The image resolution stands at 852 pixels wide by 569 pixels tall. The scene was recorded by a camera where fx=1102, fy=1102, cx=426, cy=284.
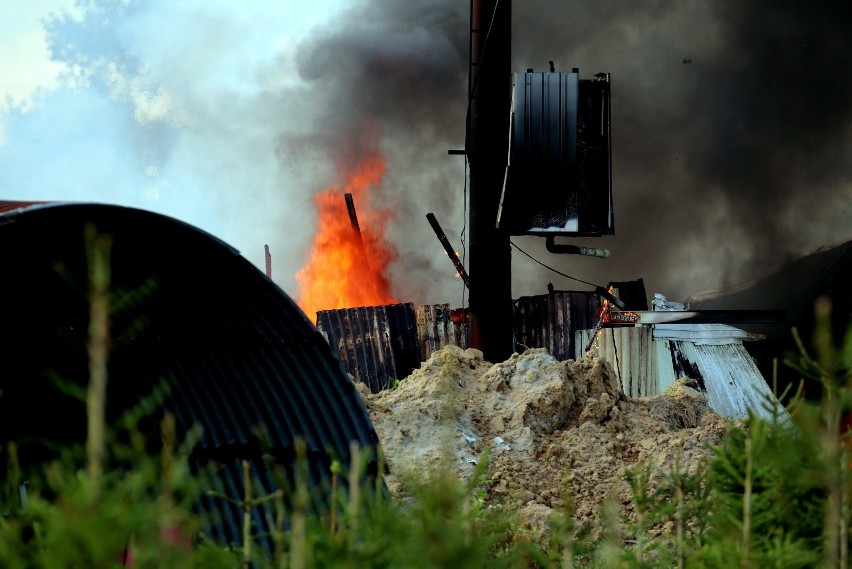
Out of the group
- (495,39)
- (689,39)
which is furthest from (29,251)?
(689,39)

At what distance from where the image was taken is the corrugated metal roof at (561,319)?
18.8m

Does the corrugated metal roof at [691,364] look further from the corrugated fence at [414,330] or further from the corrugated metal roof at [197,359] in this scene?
the corrugated metal roof at [197,359]

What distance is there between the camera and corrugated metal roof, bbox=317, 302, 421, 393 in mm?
19141

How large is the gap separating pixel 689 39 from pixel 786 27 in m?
3.18

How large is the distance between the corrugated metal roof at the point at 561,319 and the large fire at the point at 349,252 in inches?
430

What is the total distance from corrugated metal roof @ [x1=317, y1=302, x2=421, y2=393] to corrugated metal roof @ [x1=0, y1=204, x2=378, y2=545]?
39.0 ft

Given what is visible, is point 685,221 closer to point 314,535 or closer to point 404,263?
point 404,263

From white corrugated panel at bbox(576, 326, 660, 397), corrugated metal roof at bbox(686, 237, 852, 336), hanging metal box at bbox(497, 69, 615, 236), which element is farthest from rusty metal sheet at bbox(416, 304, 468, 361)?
corrugated metal roof at bbox(686, 237, 852, 336)

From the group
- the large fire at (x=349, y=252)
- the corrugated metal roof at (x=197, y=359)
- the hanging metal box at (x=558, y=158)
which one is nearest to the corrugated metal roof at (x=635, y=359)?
the hanging metal box at (x=558, y=158)

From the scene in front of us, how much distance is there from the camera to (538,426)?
11.2 m

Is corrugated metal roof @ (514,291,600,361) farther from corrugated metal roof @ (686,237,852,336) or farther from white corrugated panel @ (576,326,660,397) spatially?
corrugated metal roof @ (686,237,852,336)

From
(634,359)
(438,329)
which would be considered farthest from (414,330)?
(634,359)

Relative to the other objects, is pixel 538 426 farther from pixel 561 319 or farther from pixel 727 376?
pixel 561 319

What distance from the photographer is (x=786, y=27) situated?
31.7 m
